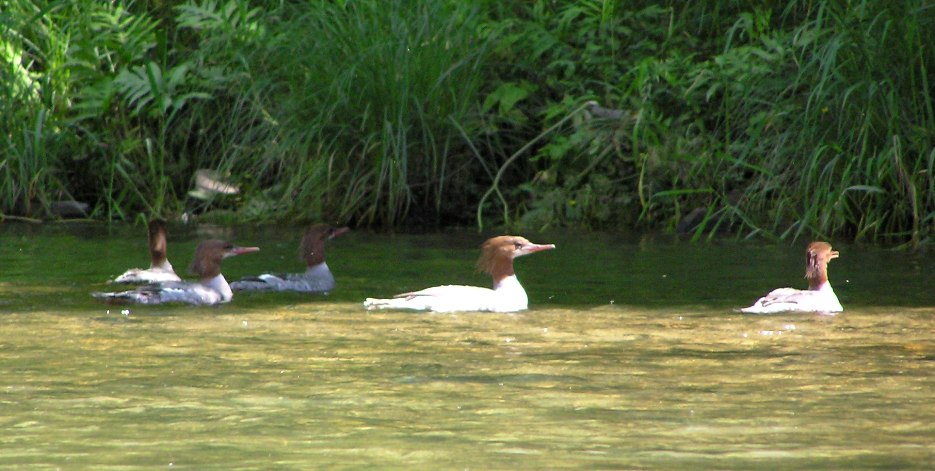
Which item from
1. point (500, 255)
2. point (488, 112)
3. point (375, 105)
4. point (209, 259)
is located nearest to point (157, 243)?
point (209, 259)

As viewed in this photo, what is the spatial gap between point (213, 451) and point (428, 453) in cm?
70

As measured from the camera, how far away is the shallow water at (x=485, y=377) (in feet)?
16.8

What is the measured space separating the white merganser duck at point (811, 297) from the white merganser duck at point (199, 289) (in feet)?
10.4

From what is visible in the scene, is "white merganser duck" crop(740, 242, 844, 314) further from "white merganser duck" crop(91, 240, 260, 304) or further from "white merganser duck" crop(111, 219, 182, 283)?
"white merganser duck" crop(111, 219, 182, 283)

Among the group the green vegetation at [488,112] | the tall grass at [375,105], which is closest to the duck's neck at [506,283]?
the green vegetation at [488,112]

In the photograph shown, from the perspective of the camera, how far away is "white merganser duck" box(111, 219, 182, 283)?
10055mm

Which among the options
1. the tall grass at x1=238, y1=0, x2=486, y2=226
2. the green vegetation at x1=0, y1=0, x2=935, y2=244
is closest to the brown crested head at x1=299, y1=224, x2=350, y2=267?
the tall grass at x1=238, y1=0, x2=486, y2=226

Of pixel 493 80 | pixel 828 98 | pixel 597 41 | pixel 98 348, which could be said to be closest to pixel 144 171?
pixel 493 80

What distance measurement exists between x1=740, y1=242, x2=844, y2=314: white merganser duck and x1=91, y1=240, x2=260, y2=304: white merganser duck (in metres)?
3.18

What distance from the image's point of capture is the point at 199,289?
30.7 feet

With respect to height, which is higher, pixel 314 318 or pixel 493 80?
pixel 493 80

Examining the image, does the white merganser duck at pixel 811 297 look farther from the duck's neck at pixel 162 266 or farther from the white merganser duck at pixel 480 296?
the duck's neck at pixel 162 266

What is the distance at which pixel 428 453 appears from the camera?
5.06 m

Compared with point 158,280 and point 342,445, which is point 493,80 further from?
point 342,445
